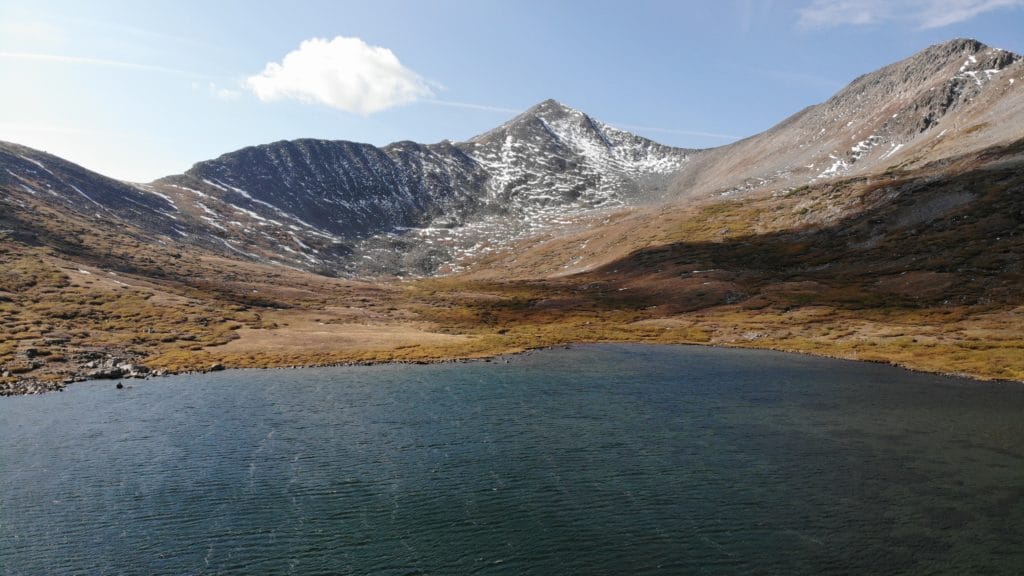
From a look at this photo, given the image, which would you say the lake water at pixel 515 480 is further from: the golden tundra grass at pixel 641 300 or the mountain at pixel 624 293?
the mountain at pixel 624 293

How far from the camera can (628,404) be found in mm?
55312

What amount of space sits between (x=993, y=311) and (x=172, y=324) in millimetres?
137747

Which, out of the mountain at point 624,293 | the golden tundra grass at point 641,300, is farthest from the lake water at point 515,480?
the mountain at point 624,293

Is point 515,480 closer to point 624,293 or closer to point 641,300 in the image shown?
point 641,300

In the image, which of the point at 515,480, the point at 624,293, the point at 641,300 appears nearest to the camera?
the point at 515,480

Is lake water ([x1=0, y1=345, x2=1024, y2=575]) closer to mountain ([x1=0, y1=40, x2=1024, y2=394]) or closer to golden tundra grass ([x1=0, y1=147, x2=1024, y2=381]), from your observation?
golden tundra grass ([x1=0, y1=147, x2=1024, y2=381])

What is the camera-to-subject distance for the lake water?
1055 inches

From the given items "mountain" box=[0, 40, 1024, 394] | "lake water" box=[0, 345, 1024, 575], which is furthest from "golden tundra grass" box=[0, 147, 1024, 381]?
"lake water" box=[0, 345, 1024, 575]

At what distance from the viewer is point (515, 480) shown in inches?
1411

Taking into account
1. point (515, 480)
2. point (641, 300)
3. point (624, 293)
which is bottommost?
point (515, 480)

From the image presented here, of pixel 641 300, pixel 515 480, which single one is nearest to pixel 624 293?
pixel 641 300

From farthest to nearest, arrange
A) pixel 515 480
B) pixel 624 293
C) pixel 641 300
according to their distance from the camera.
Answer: pixel 624 293 < pixel 641 300 < pixel 515 480

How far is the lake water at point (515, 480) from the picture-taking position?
2680 centimetres

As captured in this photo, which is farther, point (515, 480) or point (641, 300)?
point (641, 300)
